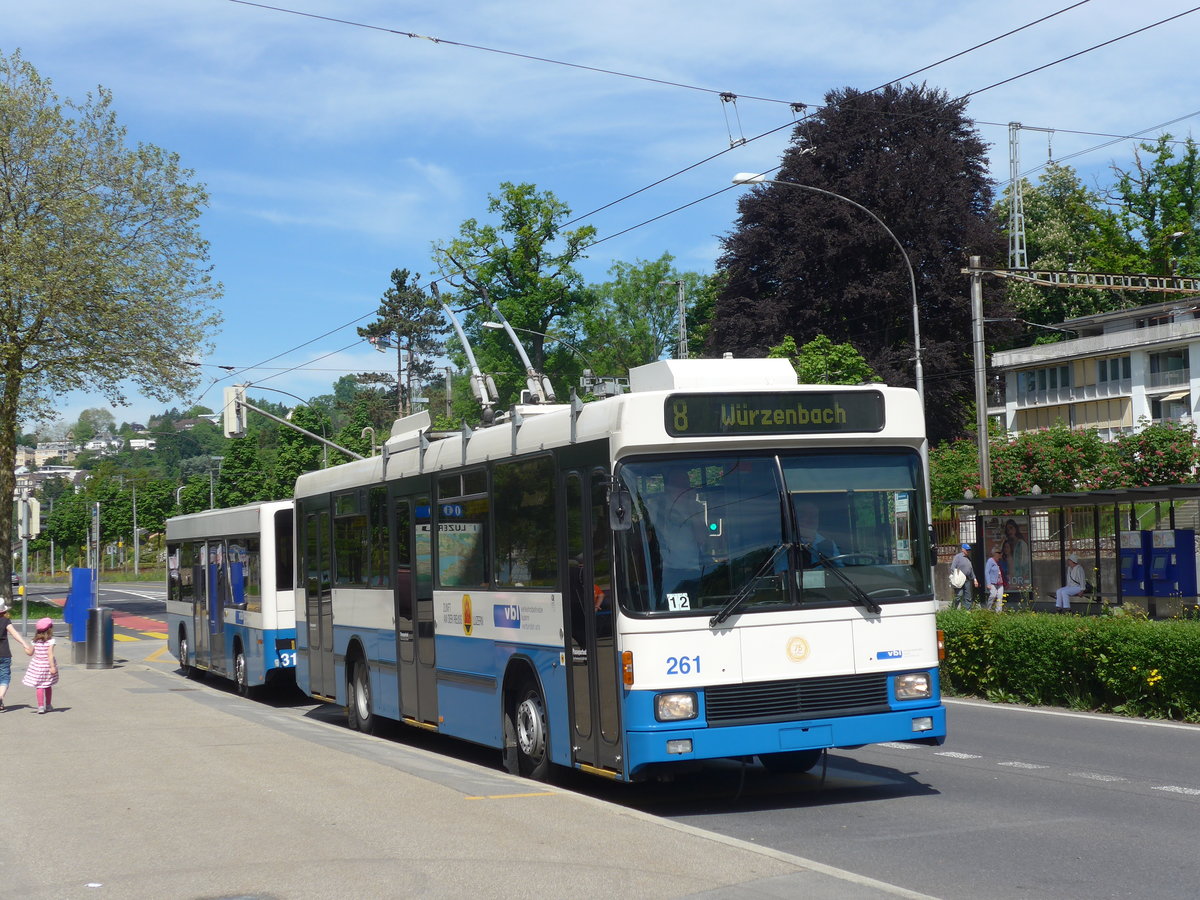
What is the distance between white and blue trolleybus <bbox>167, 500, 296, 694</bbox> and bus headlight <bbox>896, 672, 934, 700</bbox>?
1142 cm

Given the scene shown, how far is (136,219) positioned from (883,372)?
22508 millimetres

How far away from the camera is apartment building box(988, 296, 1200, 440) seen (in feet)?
230

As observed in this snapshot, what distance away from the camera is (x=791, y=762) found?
1175cm

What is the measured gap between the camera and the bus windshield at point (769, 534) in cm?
969

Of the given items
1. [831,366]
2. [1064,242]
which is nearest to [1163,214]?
[1064,242]

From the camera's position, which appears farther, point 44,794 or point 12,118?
point 12,118

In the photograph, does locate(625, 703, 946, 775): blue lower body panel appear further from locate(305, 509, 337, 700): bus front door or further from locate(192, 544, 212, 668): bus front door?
locate(192, 544, 212, 668): bus front door

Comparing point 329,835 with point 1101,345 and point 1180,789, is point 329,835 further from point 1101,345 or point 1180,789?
point 1101,345

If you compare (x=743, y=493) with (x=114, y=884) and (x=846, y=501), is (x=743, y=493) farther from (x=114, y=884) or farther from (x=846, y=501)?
(x=114, y=884)

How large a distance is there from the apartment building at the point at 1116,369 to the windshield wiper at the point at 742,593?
200 feet

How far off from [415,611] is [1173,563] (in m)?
16.8

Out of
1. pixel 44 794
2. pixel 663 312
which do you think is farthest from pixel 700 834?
pixel 663 312

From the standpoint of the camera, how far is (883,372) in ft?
145

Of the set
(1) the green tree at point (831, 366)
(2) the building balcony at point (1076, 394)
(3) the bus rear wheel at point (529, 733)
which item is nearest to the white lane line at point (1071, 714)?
(3) the bus rear wheel at point (529, 733)
